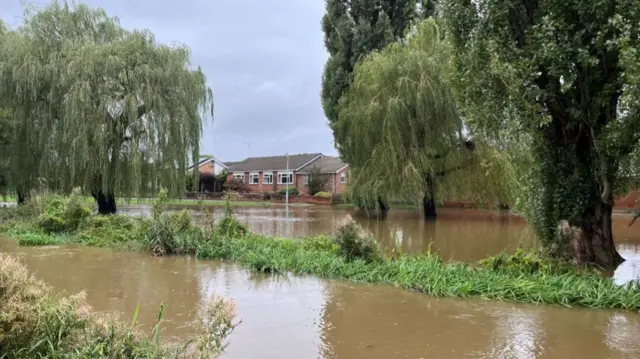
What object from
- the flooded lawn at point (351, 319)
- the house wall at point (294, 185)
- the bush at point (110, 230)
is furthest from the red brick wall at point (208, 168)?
the flooded lawn at point (351, 319)

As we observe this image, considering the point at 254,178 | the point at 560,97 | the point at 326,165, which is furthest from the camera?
the point at 254,178

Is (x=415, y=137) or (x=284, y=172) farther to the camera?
(x=284, y=172)

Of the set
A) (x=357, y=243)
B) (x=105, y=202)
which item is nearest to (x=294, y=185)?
(x=105, y=202)

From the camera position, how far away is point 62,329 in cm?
406

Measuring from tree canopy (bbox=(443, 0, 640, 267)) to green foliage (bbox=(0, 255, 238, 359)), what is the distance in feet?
24.1

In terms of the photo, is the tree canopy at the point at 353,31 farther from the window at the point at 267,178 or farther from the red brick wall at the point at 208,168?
the red brick wall at the point at 208,168

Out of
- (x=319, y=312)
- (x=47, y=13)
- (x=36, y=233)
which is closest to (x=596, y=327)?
(x=319, y=312)

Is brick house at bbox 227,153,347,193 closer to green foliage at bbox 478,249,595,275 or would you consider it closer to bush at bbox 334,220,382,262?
bush at bbox 334,220,382,262

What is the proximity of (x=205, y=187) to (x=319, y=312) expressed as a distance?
50.1 metres

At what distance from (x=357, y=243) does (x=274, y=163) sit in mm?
47332

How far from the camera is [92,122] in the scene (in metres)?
18.9

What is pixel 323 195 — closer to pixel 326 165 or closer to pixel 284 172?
pixel 326 165

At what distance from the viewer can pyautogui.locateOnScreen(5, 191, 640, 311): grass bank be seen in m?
7.62

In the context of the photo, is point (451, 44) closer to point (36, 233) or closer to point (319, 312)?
point (319, 312)
